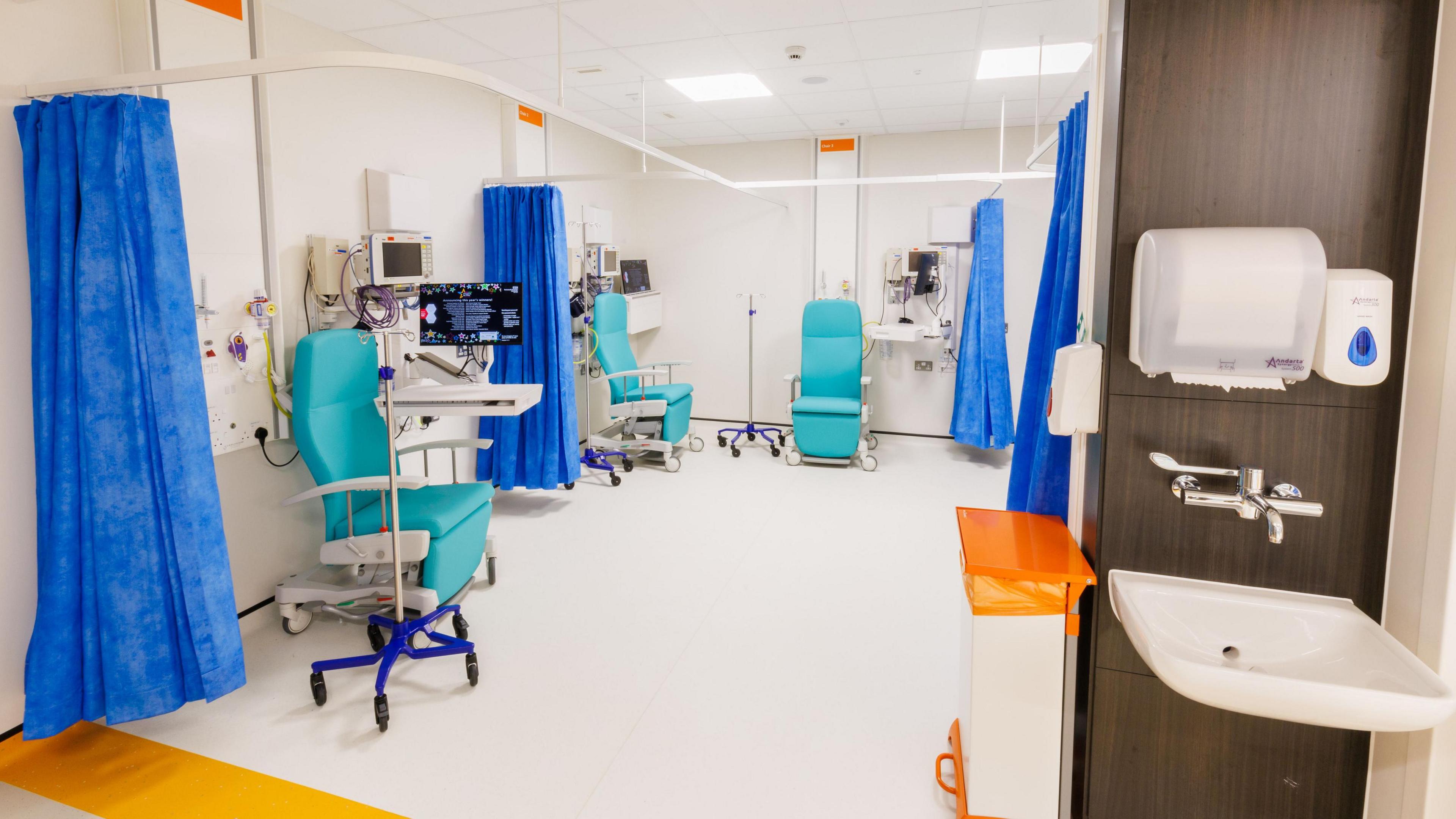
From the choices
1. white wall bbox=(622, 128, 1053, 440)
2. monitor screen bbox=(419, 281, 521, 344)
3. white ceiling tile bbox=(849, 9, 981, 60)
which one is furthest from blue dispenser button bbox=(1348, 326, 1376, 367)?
white wall bbox=(622, 128, 1053, 440)

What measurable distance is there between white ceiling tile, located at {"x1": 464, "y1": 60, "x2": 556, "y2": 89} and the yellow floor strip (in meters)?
3.30

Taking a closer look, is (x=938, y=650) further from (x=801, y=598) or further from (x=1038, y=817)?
(x=1038, y=817)

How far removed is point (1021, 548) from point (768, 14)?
8.68 feet

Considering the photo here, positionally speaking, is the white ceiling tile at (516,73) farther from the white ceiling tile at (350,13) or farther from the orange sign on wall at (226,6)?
the orange sign on wall at (226,6)

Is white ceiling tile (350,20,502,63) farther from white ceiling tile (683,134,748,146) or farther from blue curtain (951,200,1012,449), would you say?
blue curtain (951,200,1012,449)

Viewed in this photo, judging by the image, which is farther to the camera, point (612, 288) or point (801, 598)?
point (612, 288)

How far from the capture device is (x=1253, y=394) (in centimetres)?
173

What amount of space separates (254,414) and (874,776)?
8.91 feet

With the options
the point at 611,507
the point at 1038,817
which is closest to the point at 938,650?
the point at 1038,817

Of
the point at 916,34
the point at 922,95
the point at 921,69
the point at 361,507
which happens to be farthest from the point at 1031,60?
the point at 361,507

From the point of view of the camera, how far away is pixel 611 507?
4879 mm

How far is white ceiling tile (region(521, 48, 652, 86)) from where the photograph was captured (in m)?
4.08

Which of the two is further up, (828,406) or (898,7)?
(898,7)

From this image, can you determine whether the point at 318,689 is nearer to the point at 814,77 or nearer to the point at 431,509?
the point at 431,509
